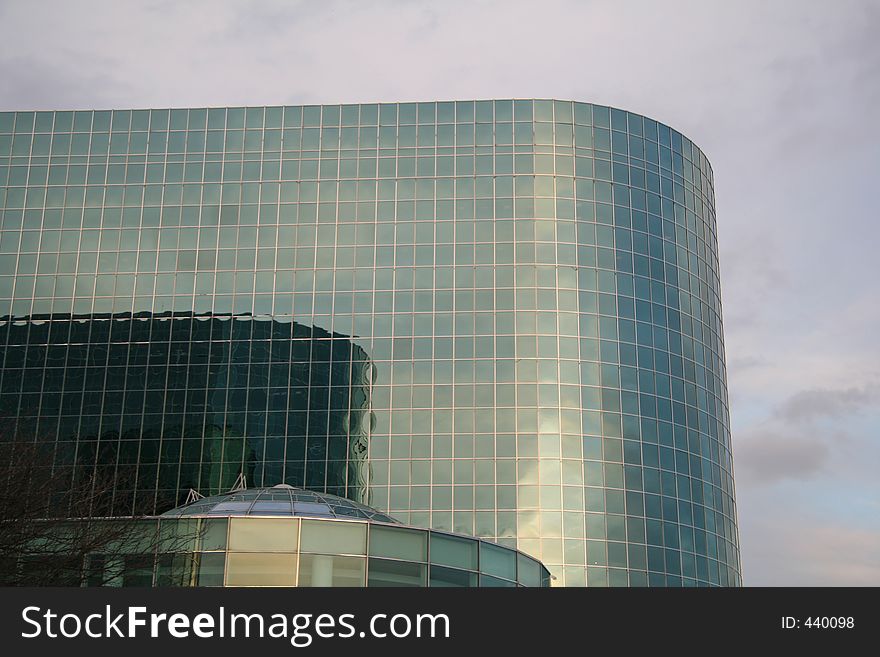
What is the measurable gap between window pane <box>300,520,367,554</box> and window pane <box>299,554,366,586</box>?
0.39m

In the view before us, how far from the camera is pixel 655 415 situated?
96.1 meters

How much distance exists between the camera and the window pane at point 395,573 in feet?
198

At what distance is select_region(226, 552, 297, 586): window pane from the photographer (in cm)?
5888

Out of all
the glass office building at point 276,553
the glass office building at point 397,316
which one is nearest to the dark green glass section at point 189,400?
the glass office building at point 397,316

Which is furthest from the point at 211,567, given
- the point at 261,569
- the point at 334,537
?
Result: the point at 334,537

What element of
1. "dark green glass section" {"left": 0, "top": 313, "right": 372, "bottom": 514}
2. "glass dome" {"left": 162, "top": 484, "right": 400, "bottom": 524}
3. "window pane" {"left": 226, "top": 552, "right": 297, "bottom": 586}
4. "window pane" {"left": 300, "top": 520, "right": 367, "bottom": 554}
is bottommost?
"window pane" {"left": 226, "top": 552, "right": 297, "bottom": 586}

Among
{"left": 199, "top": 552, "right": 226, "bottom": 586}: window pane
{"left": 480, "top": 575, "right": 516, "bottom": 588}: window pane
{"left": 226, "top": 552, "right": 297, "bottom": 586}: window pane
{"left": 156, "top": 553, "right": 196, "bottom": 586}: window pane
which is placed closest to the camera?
{"left": 226, "top": 552, "right": 297, "bottom": 586}: window pane

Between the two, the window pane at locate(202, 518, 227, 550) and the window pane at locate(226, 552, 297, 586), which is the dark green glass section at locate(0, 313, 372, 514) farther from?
the window pane at locate(226, 552, 297, 586)

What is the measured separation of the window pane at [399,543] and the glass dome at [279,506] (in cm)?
303

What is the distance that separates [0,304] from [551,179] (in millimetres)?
45590

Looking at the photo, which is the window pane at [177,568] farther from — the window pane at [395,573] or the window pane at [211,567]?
the window pane at [395,573]

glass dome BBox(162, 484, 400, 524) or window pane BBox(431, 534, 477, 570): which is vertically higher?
glass dome BBox(162, 484, 400, 524)

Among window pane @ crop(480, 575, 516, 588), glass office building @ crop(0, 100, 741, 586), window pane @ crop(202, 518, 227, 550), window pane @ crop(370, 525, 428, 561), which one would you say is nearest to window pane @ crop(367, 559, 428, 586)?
window pane @ crop(370, 525, 428, 561)
